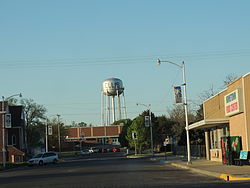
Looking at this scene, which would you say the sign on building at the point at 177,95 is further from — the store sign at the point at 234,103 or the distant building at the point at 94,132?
the distant building at the point at 94,132

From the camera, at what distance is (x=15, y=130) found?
79062 millimetres

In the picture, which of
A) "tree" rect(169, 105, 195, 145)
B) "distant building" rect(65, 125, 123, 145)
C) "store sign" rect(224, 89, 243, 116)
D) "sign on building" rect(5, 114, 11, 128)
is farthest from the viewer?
"distant building" rect(65, 125, 123, 145)

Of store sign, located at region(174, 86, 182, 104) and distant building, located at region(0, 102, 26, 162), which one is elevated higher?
store sign, located at region(174, 86, 182, 104)

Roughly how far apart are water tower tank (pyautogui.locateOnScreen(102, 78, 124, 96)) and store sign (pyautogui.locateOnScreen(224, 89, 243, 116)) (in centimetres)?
8812

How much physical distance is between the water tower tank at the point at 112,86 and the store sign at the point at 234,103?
289 ft

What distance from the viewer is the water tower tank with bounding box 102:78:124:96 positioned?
410 ft

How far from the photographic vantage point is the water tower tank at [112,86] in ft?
410

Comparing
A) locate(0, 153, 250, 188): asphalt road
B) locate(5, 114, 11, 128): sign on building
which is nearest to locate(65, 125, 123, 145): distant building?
locate(5, 114, 11, 128): sign on building

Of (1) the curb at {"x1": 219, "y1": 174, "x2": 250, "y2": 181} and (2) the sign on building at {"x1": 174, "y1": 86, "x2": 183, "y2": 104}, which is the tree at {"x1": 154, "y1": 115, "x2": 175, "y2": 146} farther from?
(1) the curb at {"x1": 219, "y1": 174, "x2": 250, "y2": 181}

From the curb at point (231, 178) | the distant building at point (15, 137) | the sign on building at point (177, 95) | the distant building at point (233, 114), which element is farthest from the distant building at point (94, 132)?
the curb at point (231, 178)

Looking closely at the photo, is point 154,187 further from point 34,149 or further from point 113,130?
point 113,130

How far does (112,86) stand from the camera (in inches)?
4929

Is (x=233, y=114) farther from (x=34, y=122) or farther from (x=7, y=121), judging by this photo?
(x=34, y=122)

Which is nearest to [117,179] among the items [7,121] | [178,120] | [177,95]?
[177,95]
